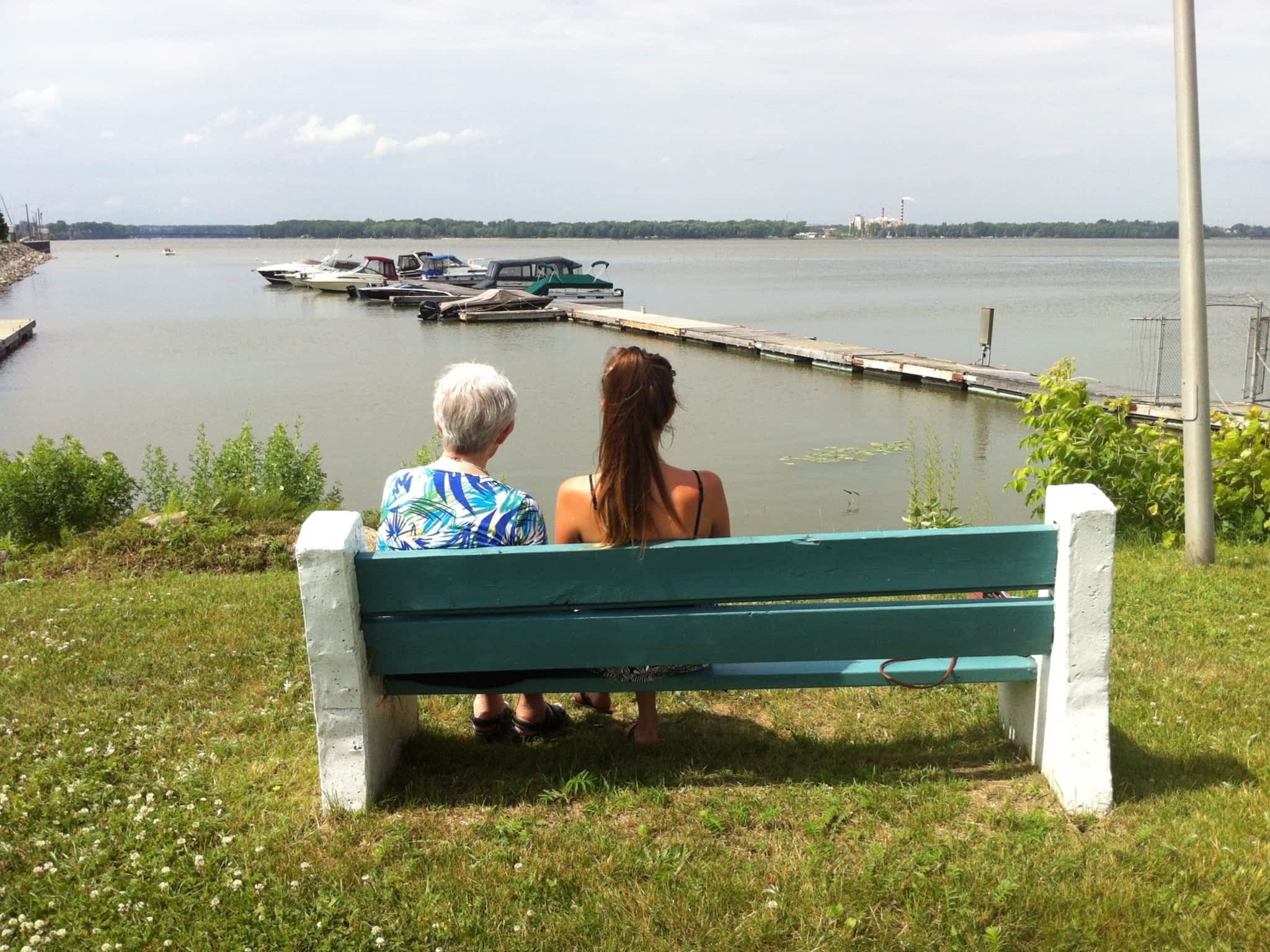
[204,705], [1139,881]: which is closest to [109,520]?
[204,705]

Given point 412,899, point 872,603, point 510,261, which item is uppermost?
point 510,261

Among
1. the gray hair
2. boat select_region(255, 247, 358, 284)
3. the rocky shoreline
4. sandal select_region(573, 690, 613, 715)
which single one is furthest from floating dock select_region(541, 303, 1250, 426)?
the rocky shoreline

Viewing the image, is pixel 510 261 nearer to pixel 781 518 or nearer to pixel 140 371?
pixel 140 371

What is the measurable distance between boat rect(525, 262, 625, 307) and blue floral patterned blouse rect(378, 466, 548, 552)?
46.3 meters

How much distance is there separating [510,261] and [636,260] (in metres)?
72.4

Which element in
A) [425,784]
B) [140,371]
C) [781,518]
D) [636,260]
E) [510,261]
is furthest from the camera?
[636,260]

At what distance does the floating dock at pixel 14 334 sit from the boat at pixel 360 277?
20.7 metres

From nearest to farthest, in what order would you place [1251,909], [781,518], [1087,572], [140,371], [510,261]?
1. [1251,909]
2. [1087,572]
3. [781,518]
4. [140,371]
5. [510,261]

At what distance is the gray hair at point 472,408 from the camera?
11.4 feet

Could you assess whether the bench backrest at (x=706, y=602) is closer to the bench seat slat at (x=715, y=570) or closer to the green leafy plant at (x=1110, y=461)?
the bench seat slat at (x=715, y=570)

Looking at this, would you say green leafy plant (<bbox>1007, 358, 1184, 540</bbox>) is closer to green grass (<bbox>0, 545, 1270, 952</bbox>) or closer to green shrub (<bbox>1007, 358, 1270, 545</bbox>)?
green shrub (<bbox>1007, 358, 1270, 545</bbox>)

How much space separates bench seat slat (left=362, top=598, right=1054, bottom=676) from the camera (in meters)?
3.10

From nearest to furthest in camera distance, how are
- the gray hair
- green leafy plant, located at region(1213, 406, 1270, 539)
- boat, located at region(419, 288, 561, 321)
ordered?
the gray hair < green leafy plant, located at region(1213, 406, 1270, 539) < boat, located at region(419, 288, 561, 321)

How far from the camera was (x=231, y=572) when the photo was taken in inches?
299
